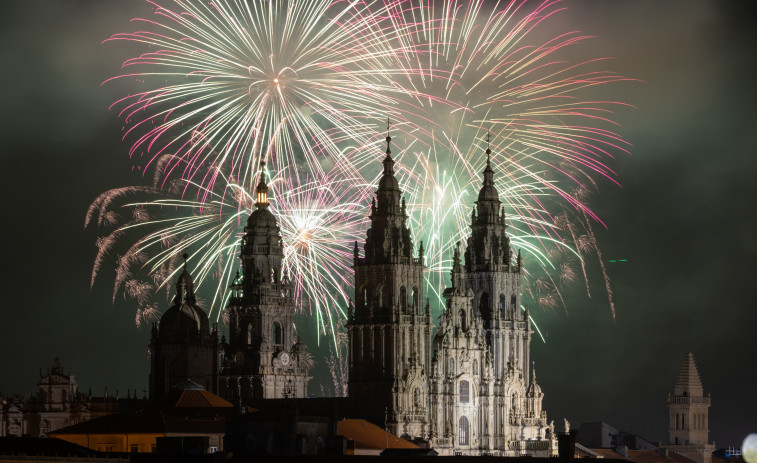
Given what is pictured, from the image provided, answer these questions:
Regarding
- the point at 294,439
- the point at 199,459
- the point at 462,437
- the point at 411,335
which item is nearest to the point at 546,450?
the point at 462,437

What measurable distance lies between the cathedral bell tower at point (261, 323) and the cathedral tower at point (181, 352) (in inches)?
126

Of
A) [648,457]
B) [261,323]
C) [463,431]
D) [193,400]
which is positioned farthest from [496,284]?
[648,457]

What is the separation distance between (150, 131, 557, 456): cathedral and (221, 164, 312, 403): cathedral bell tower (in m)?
0.09

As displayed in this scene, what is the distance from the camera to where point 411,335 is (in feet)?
459

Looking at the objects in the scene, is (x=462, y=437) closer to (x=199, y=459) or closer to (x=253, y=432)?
(x=253, y=432)

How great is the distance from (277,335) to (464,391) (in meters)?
24.8

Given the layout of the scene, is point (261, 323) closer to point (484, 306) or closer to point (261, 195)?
point (261, 195)

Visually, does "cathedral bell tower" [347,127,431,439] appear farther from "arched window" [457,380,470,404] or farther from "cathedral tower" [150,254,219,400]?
"cathedral tower" [150,254,219,400]

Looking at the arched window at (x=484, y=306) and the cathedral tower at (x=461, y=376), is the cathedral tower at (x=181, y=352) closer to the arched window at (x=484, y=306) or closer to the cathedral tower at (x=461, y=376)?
the cathedral tower at (x=461, y=376)

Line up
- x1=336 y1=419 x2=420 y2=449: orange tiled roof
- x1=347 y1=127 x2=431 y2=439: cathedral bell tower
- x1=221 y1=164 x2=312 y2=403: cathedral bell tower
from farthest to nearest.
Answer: x1=221 y1=164 x2=312 y2=403: cathedral bell tower < x1=347 y1=127 x2=431 y2=439: cathedral bell tower < x1=336 y1=419 x2=420 y2=449: orange tiled roof

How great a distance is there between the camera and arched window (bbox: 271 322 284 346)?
16212cm

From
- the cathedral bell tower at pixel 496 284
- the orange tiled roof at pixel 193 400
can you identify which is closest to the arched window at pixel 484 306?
the cathedral bell tower at pixel 496 284

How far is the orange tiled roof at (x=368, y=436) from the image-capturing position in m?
124

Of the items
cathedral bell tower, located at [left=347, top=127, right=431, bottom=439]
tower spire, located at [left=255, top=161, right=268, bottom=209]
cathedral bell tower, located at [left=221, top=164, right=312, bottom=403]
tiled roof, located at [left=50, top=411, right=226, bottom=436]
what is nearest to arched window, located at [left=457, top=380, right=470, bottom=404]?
cathedral bell tower, located at [left=347, top=127, right=431, bottom=439]
